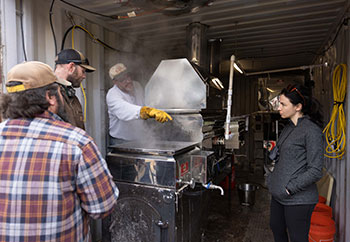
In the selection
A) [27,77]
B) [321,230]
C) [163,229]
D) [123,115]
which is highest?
[27,77]

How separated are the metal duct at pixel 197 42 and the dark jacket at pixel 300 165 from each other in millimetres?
2108

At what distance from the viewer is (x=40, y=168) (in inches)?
40.9

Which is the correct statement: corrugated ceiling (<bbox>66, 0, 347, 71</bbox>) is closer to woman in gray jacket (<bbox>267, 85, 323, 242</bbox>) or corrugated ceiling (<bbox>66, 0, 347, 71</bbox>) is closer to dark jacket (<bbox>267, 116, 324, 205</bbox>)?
woman in gray jacket (<bbox>267, 85, 323, 242</bbox>)

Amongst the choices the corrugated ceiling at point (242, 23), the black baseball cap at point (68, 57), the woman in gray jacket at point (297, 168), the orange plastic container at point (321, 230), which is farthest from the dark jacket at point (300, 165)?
the black baseball cap at point (68, 57)

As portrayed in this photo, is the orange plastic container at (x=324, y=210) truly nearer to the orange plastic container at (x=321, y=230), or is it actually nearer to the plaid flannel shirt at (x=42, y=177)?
the orange plastic container at (x=321, y=230)

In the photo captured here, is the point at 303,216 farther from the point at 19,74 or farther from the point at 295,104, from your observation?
the point at 19,74

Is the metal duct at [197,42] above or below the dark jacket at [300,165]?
above

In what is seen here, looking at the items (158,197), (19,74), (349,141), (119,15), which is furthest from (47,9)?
(349,141)

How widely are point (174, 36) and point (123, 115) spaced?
6.73 feet

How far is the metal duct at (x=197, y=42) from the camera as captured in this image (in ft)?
11.6

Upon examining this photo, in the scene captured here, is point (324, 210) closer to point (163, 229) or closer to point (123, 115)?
point (163, 229)

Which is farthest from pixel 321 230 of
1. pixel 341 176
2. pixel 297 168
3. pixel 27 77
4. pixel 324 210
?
pixel 27 77

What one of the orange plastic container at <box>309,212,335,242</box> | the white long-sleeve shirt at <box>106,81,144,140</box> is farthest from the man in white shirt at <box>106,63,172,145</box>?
the orange plastic container at <box>309,212,335,242</box>

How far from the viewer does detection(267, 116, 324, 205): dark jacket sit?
1.85 meters
